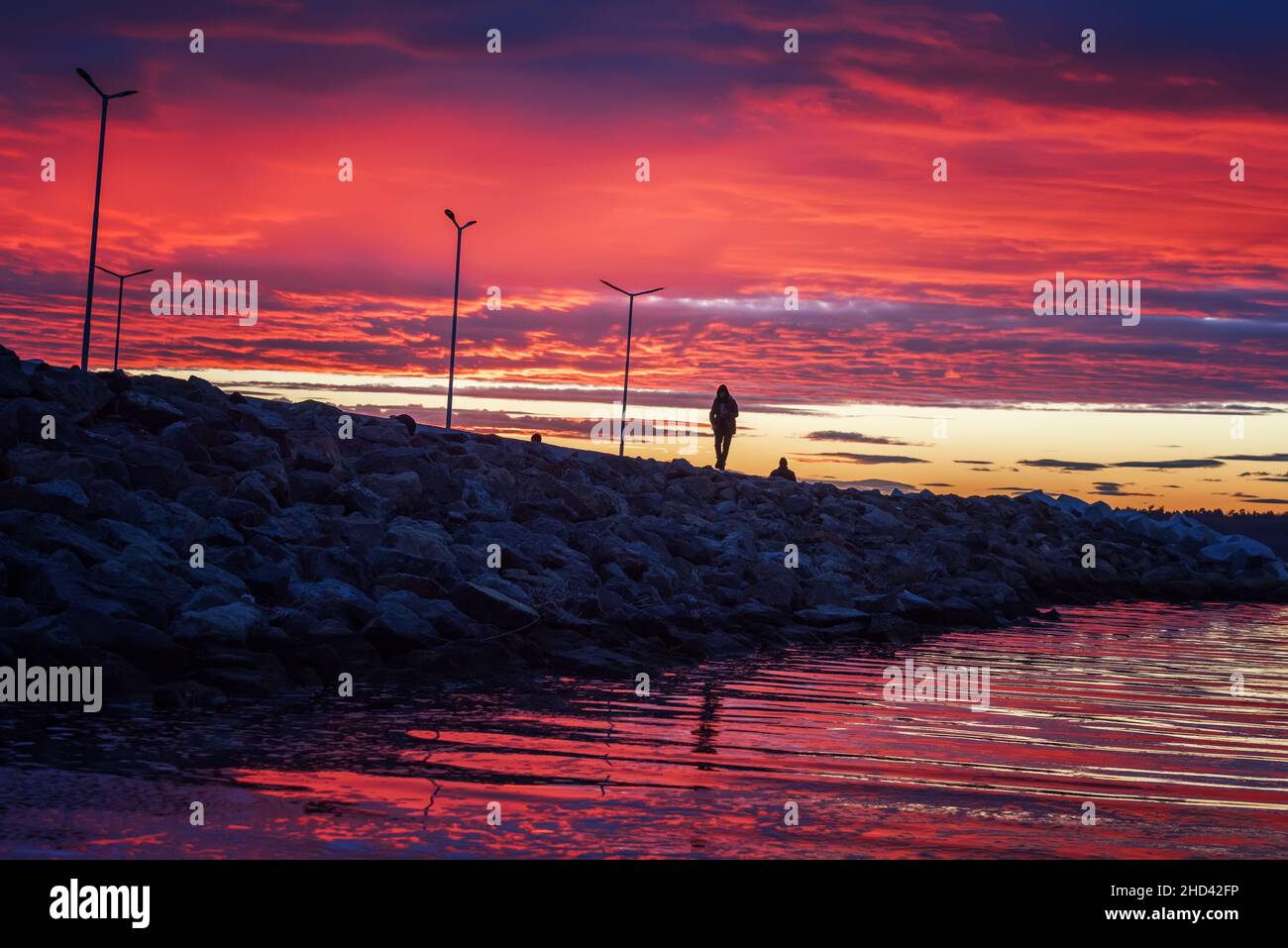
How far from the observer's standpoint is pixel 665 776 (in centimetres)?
1051

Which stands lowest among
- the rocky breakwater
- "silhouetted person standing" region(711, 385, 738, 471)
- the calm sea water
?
the calm sea water

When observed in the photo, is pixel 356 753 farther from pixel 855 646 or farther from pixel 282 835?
pixel 855 646

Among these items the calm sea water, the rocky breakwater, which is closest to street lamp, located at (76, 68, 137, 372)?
the rocky breakwater

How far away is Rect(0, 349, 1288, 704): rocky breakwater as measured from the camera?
15.0 meters

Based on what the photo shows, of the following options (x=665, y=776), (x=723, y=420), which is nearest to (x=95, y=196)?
(x=723, y=420)

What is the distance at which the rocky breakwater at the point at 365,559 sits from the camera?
15000 millimetres

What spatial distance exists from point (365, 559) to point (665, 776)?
372 inches

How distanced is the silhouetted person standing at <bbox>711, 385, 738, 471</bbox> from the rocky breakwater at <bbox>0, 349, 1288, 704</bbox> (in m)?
6.91

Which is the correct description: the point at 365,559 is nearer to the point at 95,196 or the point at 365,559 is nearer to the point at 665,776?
the point at 665,776

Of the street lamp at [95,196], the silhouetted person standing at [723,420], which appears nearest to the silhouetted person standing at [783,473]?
the silhouetted person standing at [723,420]

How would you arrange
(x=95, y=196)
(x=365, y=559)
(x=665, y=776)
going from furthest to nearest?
(x=95, y=196) < (x=365, y=559) < (x=665, y=776)

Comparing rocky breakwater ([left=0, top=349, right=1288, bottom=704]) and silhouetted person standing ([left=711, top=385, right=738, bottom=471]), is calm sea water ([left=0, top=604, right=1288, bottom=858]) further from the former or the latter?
silhouetted person standing ([left=711, top=385, right=738, bottom=471])
